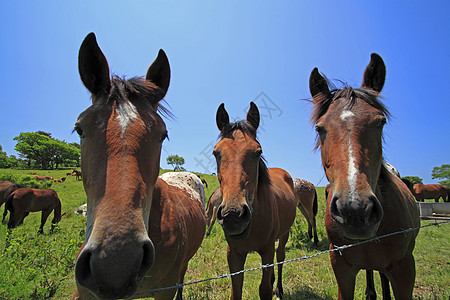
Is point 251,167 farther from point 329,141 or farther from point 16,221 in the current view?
point 16,221

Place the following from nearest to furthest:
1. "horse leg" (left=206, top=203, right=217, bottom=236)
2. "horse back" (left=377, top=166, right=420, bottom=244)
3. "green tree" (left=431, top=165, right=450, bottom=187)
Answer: "horse back" (left=377, top=166, right=420, bottom=244) → "horse leg" (left=206, top=203, right=217, bottom=236) → "green tree" (left=431, top=165, right=450, bottom=187)

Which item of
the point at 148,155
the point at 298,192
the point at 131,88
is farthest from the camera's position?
the point at 298,192

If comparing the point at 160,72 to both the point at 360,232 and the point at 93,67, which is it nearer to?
the point at 93,67

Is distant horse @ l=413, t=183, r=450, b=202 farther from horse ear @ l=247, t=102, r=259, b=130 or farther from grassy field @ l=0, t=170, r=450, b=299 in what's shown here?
horse ear @ l=247, t=102, r=259, b=130

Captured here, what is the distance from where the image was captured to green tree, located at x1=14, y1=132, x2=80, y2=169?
56562 millimetres

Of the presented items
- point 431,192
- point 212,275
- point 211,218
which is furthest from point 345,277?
point 431,192

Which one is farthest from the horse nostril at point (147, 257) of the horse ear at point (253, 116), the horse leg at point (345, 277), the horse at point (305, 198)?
the horse at point (305, 198)

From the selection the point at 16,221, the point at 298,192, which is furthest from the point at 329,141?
the point at 16,221

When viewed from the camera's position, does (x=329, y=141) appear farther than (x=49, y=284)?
No

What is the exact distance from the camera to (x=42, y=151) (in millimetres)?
57938

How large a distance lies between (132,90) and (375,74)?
113 inches

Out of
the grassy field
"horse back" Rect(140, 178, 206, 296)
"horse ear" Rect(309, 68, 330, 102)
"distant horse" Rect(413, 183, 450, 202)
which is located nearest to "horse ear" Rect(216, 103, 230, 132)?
"horse ear" Rect(309, 68, 330, 102)

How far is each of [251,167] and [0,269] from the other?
5.52m

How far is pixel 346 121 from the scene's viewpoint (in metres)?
2.08
